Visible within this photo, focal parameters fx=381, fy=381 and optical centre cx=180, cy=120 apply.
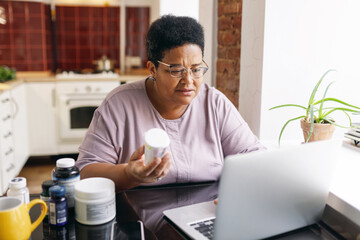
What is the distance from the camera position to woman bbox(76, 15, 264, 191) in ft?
4.52

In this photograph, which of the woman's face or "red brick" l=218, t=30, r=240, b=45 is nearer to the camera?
the woman's face

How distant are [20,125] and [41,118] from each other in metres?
0.27

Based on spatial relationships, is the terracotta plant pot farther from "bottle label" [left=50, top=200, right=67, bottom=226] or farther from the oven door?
the oven door

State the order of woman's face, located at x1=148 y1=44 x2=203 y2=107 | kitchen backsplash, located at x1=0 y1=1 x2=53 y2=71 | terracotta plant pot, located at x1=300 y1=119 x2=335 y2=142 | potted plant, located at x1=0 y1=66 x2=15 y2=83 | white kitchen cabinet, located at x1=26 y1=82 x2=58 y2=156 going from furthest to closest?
kitchen backsplash, located at x1=0 y1=1 x2=53 y2=71 < white kitchen cabinet, located at x1=26 y1=82 x2=58 y2=156 < potted plant, located at x1=0 y1=66 x2=15 y2=83 < terracotta plant pot, located at x1=300 y1=119 x2=335 y2=142 < woman's face, located at x1=148 y1=44 x2=203 y2=107

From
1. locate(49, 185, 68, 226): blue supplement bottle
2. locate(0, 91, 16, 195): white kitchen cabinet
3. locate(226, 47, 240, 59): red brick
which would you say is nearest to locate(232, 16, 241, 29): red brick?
locate(226, 47, 240, 59): red brick

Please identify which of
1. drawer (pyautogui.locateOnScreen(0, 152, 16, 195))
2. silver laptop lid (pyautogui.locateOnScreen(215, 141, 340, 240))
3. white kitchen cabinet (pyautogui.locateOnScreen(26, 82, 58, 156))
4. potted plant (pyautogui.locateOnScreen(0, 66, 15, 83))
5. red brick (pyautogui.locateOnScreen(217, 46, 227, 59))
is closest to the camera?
silver laptop lid (pyautogui.locateOnScreen(215, 141, 340, 240))

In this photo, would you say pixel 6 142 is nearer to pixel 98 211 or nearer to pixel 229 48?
pixel 229 48

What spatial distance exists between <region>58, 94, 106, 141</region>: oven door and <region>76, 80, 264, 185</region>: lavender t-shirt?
2420mm

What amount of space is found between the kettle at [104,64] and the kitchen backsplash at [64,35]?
108mm

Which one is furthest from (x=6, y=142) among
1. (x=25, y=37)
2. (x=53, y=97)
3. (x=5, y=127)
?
(x=25, y=37)

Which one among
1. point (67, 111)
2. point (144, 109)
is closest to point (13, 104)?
point (67, 111)

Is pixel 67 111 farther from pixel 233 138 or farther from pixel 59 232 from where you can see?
pixel 59 232

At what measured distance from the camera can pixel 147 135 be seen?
3.30 ft

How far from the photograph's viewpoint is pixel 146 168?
1.06m
